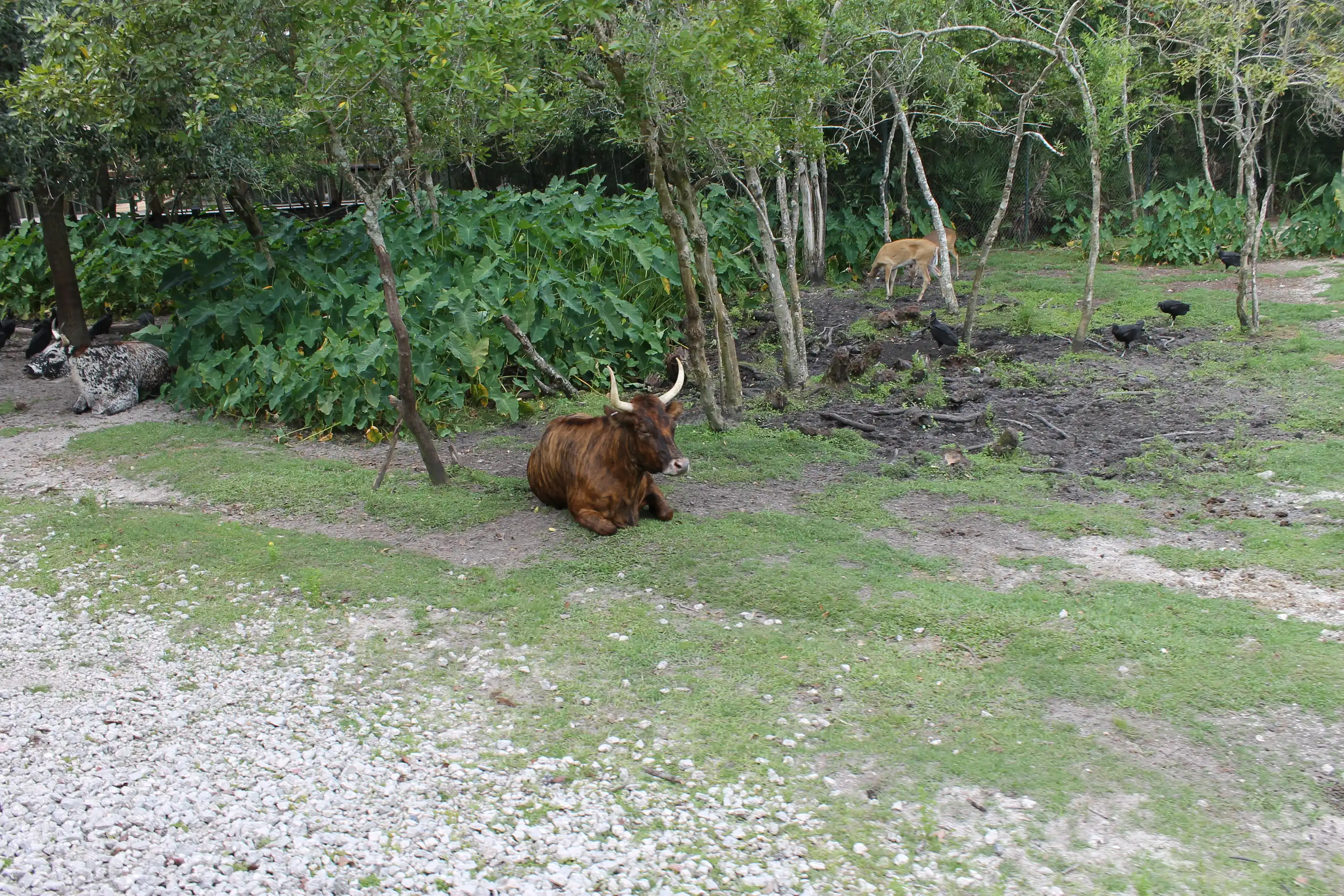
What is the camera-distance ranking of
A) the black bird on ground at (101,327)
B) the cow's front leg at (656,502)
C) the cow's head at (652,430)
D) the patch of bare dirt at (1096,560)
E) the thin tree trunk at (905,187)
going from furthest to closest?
the thin tree trunk at (905,187) < the black bird on ground at (101,327) < the cow's front leg at (656,502) < the cow's head at (652,430) < the patch of bare dirt at (1096,560)

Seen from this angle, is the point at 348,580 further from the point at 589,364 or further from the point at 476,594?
the point at 589,364

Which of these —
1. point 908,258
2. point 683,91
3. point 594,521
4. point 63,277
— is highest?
point 683,91

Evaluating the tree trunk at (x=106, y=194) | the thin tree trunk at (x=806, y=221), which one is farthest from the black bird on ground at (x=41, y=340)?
the thin tree trunk at (x=806, y=221)

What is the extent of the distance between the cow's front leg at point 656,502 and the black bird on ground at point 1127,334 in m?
6.34

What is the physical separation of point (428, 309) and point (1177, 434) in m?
6.79

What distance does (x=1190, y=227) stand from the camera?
1698 cm

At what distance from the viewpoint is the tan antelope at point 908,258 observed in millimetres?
15039

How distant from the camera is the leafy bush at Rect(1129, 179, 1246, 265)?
16859 mm

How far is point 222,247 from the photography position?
40.3ft

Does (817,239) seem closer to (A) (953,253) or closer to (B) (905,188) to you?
(B) (905,188)

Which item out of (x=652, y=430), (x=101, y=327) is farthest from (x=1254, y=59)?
(x=101, y=327)

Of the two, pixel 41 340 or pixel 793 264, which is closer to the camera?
pixel 793 264

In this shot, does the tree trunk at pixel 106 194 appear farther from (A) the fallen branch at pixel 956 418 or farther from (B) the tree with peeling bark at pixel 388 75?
(A) the fallen branch at pixel 956 418

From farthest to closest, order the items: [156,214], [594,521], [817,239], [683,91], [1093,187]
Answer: [156,214] < [817,239] < [1093,187] < [683,91] < [594,521]
